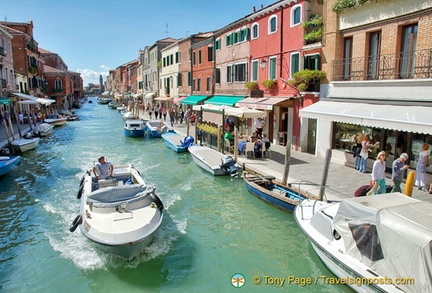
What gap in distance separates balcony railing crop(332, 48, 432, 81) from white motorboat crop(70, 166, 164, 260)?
9.40 meters

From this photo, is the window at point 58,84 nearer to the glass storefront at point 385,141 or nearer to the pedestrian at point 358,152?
the glass storefront at point 385,141

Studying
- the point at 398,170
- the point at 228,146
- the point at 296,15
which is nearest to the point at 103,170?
the point at 228,146

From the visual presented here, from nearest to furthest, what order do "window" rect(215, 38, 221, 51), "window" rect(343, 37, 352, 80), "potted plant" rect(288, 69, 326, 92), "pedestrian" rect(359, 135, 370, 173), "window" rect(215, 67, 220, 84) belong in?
"pedestrian" rect(359, 135, 370, 173)
"window" rect(343, 37, 352, 80)
"potted plant" rect(288, 69, 326, 92)
"window" rect(215, 38, 221, 51)
"window" rect(215, 67, 220, 84)

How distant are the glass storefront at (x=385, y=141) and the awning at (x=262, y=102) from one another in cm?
354

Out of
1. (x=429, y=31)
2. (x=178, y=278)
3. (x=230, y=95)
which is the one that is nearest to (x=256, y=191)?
(x=178, y=278)

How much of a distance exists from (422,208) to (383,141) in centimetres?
720

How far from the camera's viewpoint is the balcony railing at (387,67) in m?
11.1

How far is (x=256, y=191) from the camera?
38.3 feet

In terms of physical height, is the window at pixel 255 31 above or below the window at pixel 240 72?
above

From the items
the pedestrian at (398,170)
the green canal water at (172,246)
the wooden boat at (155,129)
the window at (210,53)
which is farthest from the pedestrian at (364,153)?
the window at (210,53)

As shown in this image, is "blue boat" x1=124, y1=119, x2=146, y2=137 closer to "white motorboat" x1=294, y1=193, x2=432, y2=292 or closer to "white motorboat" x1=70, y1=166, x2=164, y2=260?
"white motorboat" x1=70, y1=166, x2=164, y2=260

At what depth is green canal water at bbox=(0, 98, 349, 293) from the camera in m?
7.17

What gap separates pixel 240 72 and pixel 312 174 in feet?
39.6

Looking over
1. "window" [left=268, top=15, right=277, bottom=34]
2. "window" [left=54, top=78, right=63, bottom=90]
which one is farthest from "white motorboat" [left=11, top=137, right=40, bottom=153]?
"window" [left=54, top=78, right=63, bottom=90]
